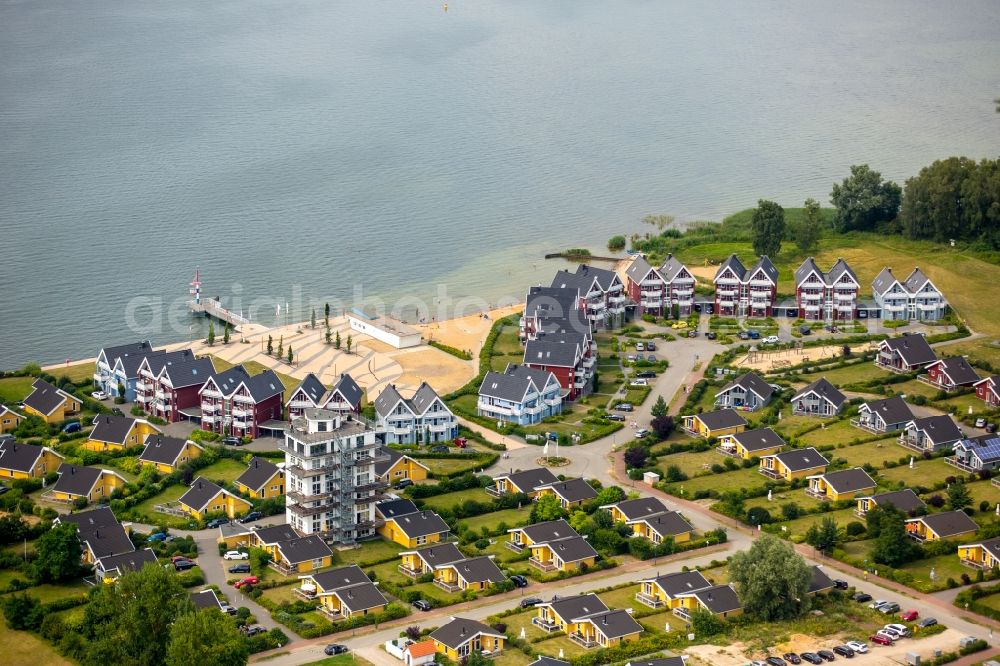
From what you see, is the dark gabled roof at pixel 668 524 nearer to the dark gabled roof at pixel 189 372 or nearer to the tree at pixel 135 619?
the tree at pixel 135 619

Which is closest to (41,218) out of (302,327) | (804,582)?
(302,327)

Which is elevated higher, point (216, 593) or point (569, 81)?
point (569, 81)

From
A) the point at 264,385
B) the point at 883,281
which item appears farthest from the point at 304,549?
the point at 883,281

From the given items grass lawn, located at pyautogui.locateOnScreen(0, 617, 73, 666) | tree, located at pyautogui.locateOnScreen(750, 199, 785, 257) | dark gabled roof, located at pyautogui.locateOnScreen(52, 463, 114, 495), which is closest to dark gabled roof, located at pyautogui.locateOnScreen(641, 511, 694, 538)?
grass lawn, located at pyautogui.locateOnScreen(0, 617, 73, 666)

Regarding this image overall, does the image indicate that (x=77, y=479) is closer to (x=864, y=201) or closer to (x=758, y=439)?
(x=758, y=439)

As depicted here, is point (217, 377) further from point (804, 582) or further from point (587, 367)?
point (804, 582)

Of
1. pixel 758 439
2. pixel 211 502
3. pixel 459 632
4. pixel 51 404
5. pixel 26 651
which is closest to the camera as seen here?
pixel 459 632
